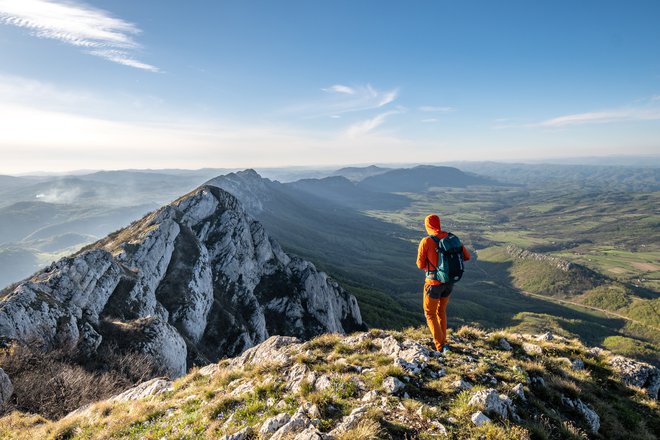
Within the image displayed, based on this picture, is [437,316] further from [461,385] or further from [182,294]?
[182,294]

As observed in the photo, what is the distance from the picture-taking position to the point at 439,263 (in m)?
15.4

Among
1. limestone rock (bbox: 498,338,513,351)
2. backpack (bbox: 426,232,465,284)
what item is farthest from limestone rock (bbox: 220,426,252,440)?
limestone rock (bbox: 498,338,513,351)

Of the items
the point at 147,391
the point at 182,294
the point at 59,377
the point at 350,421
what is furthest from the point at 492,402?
the point at 182,294

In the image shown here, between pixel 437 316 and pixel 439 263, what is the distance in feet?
9.87

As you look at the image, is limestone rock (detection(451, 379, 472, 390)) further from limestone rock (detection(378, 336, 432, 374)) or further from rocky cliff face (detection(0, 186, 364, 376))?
rocky cliff face (detection(0, 186, 364, 376))

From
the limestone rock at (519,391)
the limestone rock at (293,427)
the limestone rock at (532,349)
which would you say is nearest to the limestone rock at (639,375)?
the limestone rock at (532,349)

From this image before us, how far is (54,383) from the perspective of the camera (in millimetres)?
22281

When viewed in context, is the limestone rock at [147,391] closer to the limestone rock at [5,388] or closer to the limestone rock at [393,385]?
the limestone rock at [5,388]

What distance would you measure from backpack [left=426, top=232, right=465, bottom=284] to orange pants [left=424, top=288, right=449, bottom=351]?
1.16 meters

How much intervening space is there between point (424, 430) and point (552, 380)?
768cm

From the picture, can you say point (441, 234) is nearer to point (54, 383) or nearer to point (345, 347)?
point (345, 347)

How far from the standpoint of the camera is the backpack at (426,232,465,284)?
1513cm

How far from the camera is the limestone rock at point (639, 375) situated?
1545 cm

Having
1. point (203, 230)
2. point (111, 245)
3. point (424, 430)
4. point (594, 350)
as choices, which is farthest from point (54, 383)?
point (203, 230)
